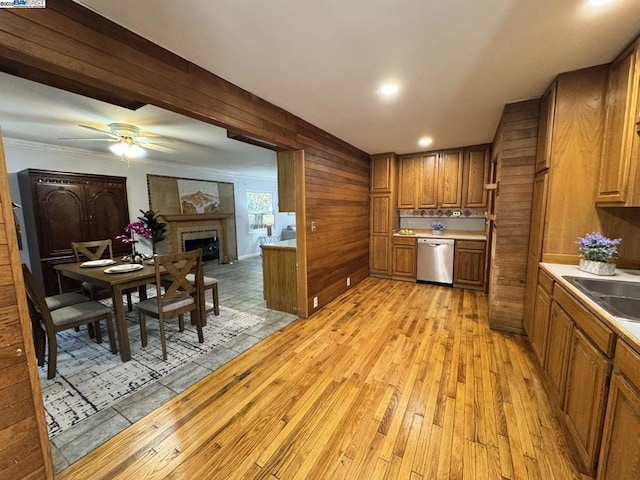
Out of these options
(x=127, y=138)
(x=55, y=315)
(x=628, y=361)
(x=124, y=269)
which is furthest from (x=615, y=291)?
(x=127, y=138)

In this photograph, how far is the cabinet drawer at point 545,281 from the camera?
1947mm

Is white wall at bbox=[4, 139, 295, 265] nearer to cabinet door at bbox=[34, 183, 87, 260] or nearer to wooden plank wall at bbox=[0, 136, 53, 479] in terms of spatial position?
cabinet door at bbox=[34, 183, 87, 260]

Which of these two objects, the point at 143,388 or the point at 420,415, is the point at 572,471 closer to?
the point at 420,415

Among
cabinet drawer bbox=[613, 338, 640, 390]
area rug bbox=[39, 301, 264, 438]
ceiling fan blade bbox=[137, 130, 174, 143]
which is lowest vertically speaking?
area rug bbox=[39, 301, 264, 438]

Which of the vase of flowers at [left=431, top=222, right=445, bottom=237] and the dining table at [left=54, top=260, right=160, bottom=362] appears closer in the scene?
the dining table at [left=54, top=260, right=160, bottom=362]

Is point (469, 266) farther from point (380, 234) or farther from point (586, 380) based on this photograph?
point (586, 380)

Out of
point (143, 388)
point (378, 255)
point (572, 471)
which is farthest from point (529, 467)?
point (378, 255)

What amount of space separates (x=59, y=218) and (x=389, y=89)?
475 cm

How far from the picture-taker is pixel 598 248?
5.98ft

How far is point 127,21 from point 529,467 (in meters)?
3.29

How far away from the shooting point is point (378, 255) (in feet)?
16.6

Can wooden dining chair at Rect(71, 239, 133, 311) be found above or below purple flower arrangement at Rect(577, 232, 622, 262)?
below

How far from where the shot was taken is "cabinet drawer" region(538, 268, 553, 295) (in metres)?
1.95

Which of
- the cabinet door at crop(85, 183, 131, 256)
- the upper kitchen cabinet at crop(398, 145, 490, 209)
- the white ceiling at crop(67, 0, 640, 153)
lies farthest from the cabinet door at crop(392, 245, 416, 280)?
the cabinet door at crop(85, 183, 131, 256)
